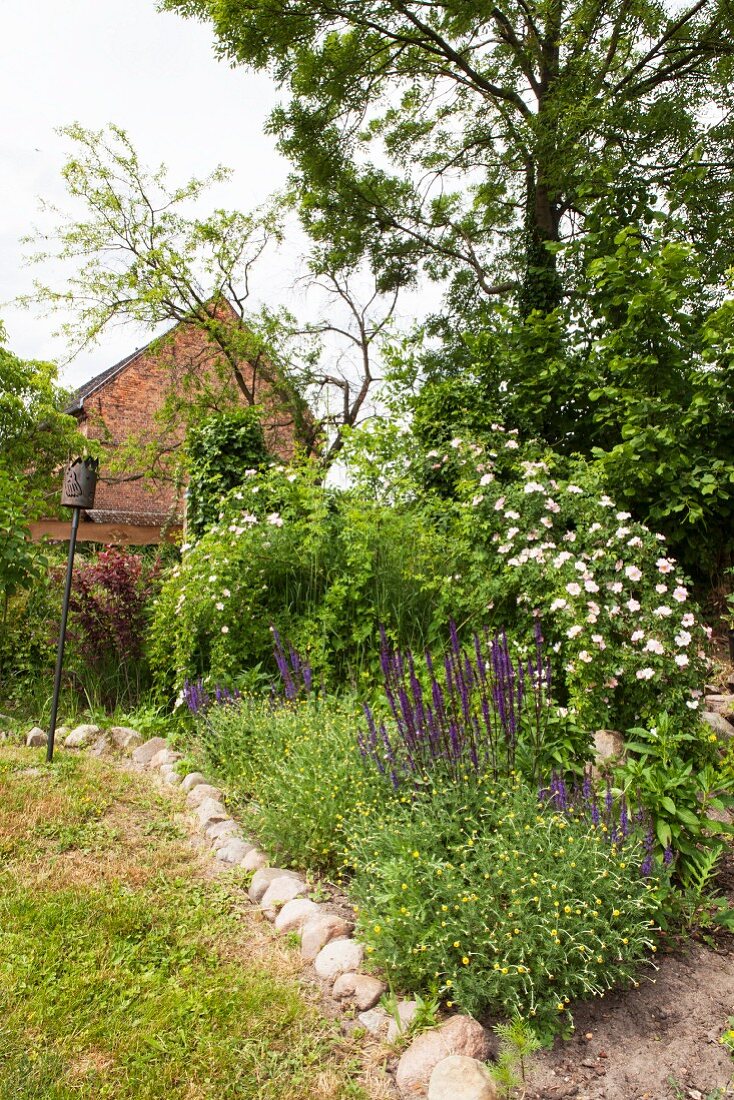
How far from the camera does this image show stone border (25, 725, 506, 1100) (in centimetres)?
209

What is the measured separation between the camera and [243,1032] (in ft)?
7.55

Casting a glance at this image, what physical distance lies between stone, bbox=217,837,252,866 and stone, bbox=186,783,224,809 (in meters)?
0.57

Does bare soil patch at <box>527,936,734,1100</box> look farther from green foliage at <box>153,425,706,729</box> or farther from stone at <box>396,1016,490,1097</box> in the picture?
green foliage at <box>153,425,706,729</box>

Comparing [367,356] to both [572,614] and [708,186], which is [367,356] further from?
[572,614]

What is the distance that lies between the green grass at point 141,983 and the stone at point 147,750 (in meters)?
1.23

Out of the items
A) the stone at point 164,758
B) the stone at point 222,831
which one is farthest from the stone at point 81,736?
the stone at point 222,831

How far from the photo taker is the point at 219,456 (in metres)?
8.16

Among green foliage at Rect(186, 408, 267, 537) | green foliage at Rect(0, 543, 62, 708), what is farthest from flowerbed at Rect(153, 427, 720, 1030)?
green foliage at Rect(0, 543, 62, 708)

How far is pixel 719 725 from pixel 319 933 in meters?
3.41

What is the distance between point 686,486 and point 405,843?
534 cm

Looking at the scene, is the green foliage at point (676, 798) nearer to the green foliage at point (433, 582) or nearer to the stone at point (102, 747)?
the green foliage at point (433, 582)

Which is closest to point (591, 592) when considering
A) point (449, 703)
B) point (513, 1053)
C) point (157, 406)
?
point (449, 703)

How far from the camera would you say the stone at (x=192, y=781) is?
4404 millimetres

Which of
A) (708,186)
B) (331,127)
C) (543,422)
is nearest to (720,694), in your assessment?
(543,422)
